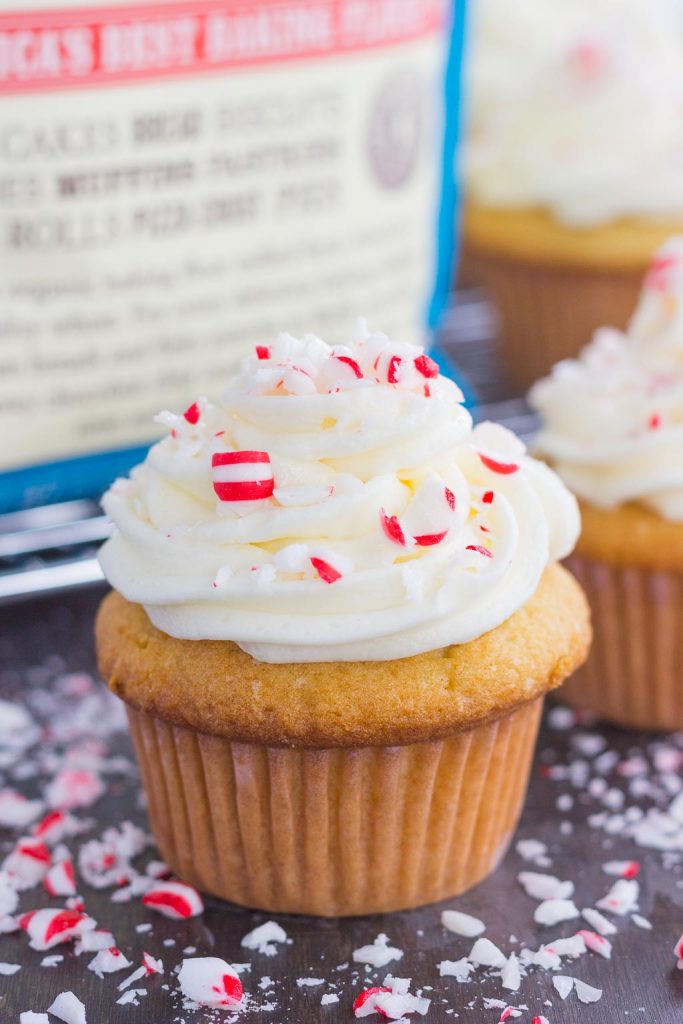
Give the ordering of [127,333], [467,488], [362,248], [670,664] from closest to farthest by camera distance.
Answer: [467,488]
[670,664]
[127,333]
[362,248]

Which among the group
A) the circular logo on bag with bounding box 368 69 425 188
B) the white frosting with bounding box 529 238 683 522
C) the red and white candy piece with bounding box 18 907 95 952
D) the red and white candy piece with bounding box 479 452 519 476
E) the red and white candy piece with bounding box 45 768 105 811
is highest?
the circular logo on bag with bounding box 368 69 425 188

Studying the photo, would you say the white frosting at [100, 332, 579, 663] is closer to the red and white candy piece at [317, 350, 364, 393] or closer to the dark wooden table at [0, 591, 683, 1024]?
the red and white candy piece at [317, 350, 364, 393]

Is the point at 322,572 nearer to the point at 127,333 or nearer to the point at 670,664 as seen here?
the point at 670,664

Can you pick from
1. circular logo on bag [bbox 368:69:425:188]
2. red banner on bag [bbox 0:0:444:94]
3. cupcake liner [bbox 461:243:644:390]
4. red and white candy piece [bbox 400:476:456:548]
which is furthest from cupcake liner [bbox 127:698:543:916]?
cupcake liner [bbox 461:243:644:390]

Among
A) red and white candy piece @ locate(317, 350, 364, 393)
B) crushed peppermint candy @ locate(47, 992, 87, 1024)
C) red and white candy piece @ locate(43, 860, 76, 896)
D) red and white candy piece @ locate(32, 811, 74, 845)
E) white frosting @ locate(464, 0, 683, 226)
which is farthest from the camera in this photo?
white frosting @ locate(464, 0, 683, 226)

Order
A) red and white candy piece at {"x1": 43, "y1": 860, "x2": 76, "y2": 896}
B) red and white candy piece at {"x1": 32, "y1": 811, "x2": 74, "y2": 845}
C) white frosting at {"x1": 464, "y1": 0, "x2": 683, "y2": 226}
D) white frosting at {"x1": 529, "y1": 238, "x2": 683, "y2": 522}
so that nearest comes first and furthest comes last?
red and white candy piece at {"x1": 43, "y1": 860, "x2": 76, "y2": 896}
red and white candy piece at {"x1": 32, "y1": 811, "x2": 74, "y2": 845}
white frosting at {"x1": 529, "y1": 238, "x2": 683, "y2": 522}
white frosting at {"x1": 464, "y1": 0, "x2": 683, "y2": 226}

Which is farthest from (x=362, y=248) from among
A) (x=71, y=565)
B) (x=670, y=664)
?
(x=670, y=664)

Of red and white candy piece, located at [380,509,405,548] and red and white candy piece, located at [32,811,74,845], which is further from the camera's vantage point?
red and white candy piece, located at [32,811,74,845]

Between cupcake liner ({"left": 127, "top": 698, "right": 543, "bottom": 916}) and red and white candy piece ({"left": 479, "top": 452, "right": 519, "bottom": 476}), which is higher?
red and white candy piece ({"left": 479, "top": 452, "right": 519, "bottom": 476})

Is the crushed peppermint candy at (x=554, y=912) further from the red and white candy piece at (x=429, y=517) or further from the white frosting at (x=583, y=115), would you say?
the white frosting at (x=583, y=115)
